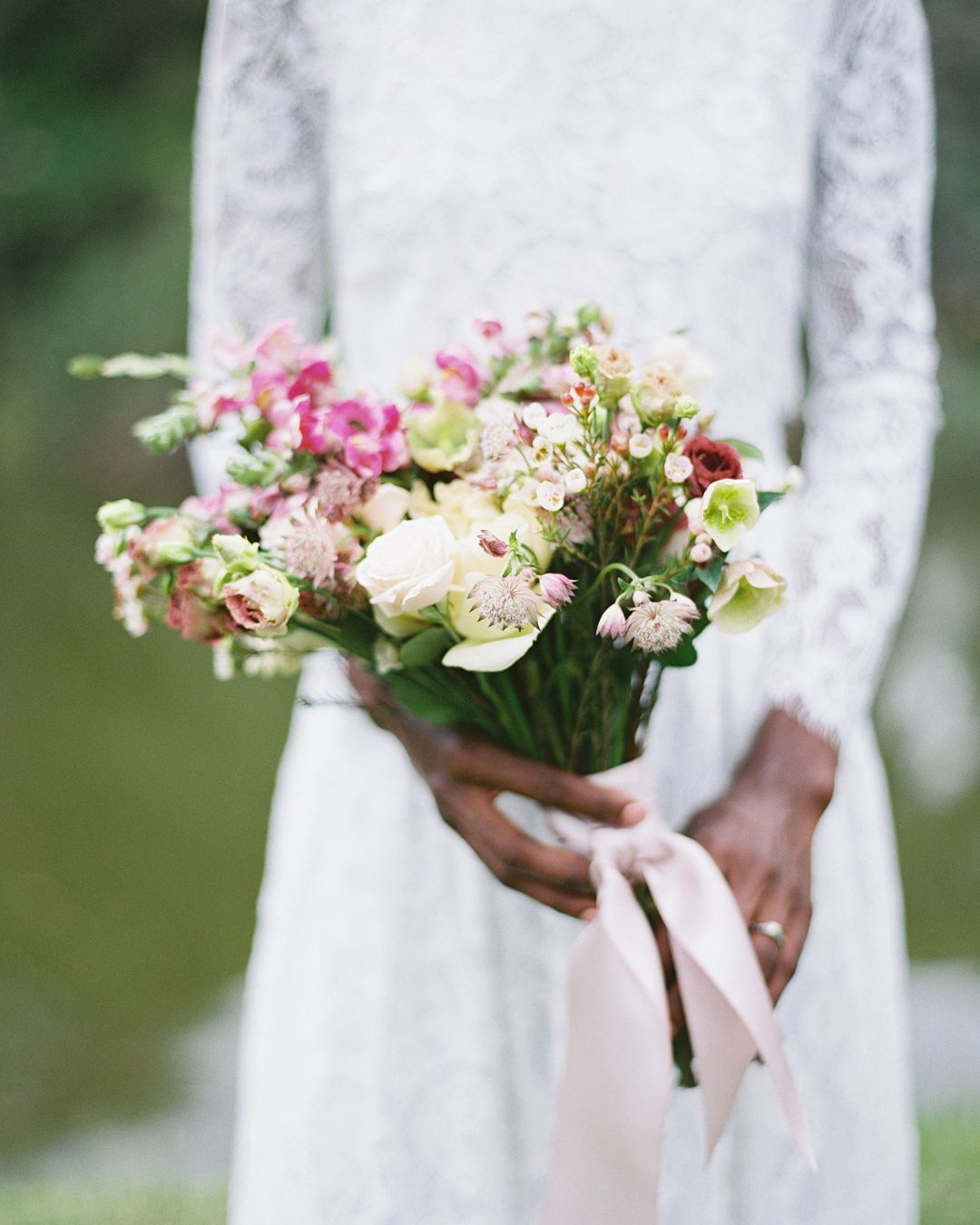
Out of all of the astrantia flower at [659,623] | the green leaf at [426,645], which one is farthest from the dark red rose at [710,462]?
the green leaf at [426,645]

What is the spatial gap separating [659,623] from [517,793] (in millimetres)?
286

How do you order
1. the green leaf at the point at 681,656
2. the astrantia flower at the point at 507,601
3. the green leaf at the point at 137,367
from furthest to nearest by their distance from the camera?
the green leaf at the point at 137,367 < the green leaf at the point at 681,656 < the astrantia flower at the point at 507,601

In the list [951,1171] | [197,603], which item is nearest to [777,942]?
[197,603]

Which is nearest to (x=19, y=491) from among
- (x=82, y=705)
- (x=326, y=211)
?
(x=82, y=705)

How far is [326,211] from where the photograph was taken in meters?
1.40

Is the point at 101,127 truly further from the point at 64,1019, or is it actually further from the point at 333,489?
the point at 333,489

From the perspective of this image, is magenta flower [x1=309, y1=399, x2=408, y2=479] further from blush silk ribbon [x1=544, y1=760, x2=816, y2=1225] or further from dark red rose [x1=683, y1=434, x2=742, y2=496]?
blush silk ribbon [x1=544, y1=760, x2=816, y2=1225]

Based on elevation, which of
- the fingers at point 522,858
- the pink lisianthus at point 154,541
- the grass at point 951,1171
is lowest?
the grass at point 951,1171

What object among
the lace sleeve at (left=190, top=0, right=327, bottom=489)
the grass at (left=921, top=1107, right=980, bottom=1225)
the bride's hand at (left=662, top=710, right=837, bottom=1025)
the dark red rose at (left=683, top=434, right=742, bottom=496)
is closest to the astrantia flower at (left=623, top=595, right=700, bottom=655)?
the dark red rose at (left=683, top=434, right=742, bottom=496)

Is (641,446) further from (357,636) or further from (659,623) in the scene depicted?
(357,636)

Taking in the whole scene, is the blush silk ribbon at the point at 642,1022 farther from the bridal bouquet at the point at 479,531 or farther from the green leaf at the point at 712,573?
the green leaf at the point at 712,573

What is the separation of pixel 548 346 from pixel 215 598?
35 centimetres

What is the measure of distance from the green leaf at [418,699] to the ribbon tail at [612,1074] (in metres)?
0.20

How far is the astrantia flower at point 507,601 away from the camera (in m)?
0.85
